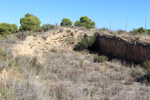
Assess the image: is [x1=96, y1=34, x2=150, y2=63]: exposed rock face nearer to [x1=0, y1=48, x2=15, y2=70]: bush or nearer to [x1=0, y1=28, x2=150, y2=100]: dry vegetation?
[x1=0, y1=28, x2=150, y2=100]: dry vegetation

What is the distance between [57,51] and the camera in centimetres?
1420

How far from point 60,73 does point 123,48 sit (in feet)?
20.9

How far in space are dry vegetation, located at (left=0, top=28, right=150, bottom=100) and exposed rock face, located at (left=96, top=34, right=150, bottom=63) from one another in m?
1.17

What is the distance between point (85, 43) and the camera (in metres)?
15.1

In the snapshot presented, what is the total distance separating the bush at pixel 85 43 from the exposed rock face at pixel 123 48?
0.73 meters

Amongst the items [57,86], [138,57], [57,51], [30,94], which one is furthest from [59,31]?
[30,94]

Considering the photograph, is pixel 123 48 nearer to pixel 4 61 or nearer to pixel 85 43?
pixel 85 43

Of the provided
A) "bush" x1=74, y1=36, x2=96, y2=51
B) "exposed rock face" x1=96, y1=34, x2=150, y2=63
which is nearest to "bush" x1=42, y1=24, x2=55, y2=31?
"bush" x1=74, y1=36, x2=96, y2=51

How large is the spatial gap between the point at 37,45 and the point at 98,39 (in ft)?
19.9

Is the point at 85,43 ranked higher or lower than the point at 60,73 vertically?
higher

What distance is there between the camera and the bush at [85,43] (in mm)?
15172

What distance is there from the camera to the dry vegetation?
15.5 ft

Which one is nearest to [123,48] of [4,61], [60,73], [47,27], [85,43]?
[85,43]

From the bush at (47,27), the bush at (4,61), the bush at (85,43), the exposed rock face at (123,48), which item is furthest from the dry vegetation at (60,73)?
the bush at (47,27)
